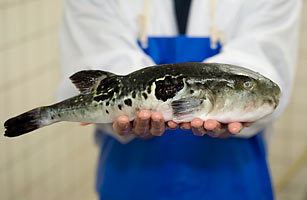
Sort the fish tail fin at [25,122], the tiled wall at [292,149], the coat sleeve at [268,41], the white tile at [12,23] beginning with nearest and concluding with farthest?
1. the fish tail fin at [25,122]
2. the coat sleeve at [268,41]
3. the white tile at [12,23]
4. the tiled wall at [292,149]

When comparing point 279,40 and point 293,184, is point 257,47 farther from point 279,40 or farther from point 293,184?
point 293,184

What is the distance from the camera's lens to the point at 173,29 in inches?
39.9

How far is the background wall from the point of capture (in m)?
1.28

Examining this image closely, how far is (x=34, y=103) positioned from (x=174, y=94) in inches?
30.5

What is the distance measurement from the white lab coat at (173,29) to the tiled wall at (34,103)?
274 mm

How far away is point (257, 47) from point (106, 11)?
10.2 inches

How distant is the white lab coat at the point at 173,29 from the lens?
3.14ft

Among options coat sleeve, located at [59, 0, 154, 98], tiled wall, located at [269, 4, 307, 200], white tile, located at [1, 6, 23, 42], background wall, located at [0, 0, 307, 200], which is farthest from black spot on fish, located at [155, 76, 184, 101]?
tiled wall, located at [269, 4, 307, 200]

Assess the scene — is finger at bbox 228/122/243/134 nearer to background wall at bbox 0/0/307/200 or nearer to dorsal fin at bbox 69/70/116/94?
dorsal fin at bbox 69/70/116/94

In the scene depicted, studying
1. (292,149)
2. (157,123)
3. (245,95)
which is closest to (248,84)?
(245,95)

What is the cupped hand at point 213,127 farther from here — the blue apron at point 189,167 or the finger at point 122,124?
the blue apron at point 189,167

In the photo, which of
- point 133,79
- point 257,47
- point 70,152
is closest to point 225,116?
point 133,79

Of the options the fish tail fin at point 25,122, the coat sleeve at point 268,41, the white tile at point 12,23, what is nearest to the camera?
the fish tail fin at point 25,122

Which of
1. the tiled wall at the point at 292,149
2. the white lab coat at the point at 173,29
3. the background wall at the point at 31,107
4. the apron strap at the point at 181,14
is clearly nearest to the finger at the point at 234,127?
the white lab coat at the point at 173,29
